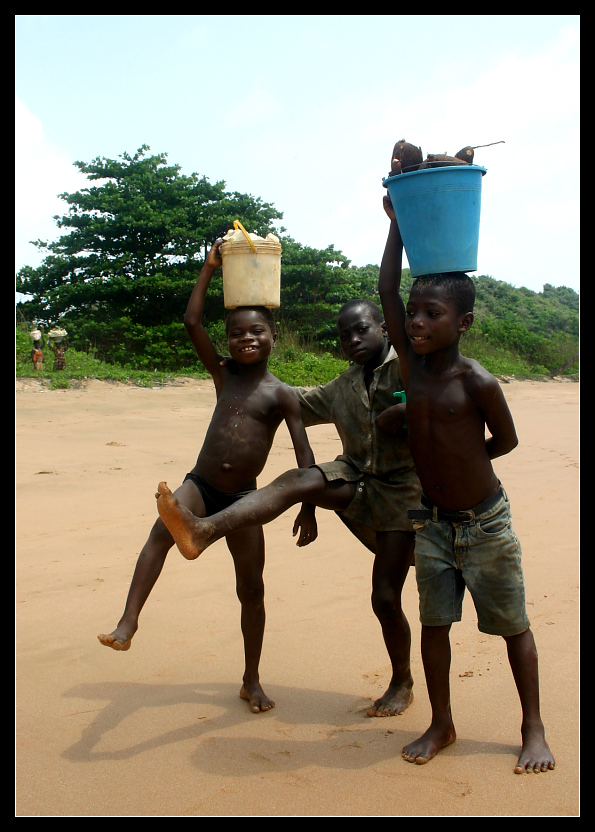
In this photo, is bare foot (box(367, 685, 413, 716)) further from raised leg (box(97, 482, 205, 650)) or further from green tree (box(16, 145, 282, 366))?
green tree (box(16, 145, 282, 366))

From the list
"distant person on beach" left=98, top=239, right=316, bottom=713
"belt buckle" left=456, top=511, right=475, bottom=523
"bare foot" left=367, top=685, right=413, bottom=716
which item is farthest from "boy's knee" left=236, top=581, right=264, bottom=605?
"belt buckle" left=456, top=511, right=475, bottom=523

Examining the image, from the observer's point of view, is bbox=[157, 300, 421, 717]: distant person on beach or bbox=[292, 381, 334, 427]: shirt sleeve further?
bbox=[292, 381, 334, 427]: shirt sleeve

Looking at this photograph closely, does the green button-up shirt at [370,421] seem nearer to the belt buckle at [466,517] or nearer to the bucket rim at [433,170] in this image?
the belt buckle at [466,517]

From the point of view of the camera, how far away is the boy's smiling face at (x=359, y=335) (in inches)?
128

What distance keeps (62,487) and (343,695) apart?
12.8ft

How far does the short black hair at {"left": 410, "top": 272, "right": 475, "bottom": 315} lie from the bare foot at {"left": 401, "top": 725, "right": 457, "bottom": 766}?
5.11ft

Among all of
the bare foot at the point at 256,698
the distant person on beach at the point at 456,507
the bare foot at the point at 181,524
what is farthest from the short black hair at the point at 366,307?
the bare foot at the point at 256,698

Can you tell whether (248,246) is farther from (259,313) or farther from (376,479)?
(376,479)

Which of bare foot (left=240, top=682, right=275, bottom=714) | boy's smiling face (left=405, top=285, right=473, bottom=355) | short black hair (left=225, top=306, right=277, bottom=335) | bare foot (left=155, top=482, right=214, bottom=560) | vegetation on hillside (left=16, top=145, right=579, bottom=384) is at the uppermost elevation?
vegetation on hillside (left=16, top=145, right=579, bottom=384)

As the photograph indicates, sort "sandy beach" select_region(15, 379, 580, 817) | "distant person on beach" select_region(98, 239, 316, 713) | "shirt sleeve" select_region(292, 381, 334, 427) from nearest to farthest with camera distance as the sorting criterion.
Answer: "sandy beach" select_region(15, 379, 580, 817) → "distant person on beach" select_region(98, 239, 316, 713) → "shirt sleeve" select_region(292, 381, 334, 427)

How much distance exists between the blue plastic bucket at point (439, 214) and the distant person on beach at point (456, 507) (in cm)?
7

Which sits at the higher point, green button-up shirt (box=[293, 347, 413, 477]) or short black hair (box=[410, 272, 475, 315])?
short black hair (box=[410, 272, 475, 315])

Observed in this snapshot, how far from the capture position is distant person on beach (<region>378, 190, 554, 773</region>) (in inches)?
104

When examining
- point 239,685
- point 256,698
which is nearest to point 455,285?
point 256,698
